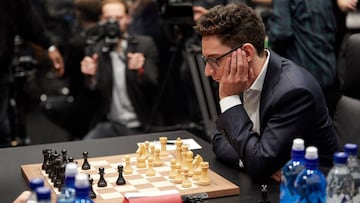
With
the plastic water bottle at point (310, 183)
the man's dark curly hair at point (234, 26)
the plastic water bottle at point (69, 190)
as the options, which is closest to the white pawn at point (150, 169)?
the man's dark curly hair at point (234, 26)

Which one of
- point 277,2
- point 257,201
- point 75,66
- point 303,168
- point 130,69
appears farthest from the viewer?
point 75,66

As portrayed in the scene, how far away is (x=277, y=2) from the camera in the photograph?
352cm

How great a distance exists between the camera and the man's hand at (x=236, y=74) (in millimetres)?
2135

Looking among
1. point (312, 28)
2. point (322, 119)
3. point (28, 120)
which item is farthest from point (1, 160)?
point (28, 120)

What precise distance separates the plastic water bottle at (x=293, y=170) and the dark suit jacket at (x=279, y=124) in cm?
38

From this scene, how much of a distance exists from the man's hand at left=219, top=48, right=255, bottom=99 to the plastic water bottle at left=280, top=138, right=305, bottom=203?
0.55m

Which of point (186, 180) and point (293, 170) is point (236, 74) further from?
point (293, 170)

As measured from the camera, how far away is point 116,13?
13.4 ft

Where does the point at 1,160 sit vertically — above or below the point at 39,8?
below

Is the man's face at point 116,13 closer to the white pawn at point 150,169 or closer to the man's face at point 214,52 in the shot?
the man's face at point 214,52

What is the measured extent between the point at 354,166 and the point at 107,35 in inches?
100

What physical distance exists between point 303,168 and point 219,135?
798mm

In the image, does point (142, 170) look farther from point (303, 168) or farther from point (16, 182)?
point (303, 168)

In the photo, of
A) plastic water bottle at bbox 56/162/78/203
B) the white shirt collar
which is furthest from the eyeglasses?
plastic water bottle at bbox 56/162/78/203
